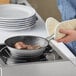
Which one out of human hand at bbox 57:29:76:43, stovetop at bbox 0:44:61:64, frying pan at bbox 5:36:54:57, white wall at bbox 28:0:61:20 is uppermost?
human hand at bbox 57:29:76:43

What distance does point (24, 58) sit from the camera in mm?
860

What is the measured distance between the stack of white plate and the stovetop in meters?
0.19

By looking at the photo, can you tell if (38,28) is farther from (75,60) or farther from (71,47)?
(75,60)

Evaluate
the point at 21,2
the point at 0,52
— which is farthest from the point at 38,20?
the point at 0,52

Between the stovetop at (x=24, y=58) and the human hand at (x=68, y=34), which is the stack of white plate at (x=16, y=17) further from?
the human hand at (x=68, y=34)

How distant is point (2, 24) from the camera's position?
→ 111cm

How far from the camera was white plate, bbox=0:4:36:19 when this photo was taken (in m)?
1.20

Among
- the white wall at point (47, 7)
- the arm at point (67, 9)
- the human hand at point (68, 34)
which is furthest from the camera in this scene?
the white wall at point (47, 7)

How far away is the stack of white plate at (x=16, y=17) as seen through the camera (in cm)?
111

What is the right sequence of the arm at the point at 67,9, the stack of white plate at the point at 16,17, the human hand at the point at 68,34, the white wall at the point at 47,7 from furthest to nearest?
the white wall at the point at 47,7 → the stack of white plate at the point at 16,17 → the arm at the point at 67,9 → the human hand at the point at 68,34

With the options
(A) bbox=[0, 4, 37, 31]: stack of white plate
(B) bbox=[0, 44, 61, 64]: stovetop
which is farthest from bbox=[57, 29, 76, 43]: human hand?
(A) bbox=[0, 4, 37, 31]: stack of white plate

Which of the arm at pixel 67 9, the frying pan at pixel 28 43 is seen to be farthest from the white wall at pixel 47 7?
the frying pan at pixel 28 43

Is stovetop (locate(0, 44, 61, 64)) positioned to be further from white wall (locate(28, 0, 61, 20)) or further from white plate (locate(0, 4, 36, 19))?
white wall (locate(28, 0, 61, 20))

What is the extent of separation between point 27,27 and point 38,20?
14 cm
